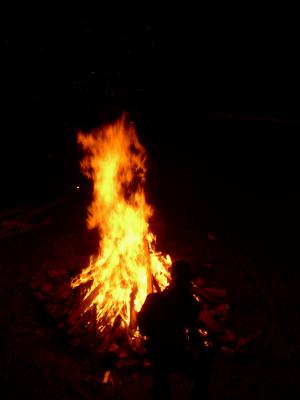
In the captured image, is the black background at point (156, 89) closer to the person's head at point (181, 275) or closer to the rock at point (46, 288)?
the rock at point (46, 288)

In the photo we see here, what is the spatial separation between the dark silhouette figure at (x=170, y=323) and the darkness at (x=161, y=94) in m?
5.05

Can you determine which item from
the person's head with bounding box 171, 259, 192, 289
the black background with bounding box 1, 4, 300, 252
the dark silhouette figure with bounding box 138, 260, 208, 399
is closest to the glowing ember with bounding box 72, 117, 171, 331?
the dark silhouette figure with bounding box 138, 260, 208, 399

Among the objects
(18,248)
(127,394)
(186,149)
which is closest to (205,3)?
(186,149)

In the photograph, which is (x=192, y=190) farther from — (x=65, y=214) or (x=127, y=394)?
(x=127, y=394)

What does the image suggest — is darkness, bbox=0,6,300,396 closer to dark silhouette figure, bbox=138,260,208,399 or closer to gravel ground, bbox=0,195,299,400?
gravel ground, bbox=0,195,299,400

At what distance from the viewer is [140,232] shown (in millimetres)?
7012

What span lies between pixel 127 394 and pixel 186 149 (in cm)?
681

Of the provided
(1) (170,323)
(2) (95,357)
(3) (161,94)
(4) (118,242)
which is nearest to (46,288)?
(4) (118,242)

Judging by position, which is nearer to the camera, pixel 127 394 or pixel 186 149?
pixel 127 394

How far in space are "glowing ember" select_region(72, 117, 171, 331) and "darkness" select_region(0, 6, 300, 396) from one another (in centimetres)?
182

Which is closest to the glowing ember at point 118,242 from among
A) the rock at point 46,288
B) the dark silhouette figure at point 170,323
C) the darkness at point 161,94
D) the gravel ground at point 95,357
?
the rock at point 46,288

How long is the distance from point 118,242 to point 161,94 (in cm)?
551

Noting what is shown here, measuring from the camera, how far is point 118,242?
21.9 feet

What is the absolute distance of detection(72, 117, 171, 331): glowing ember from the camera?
5766 millimetres
